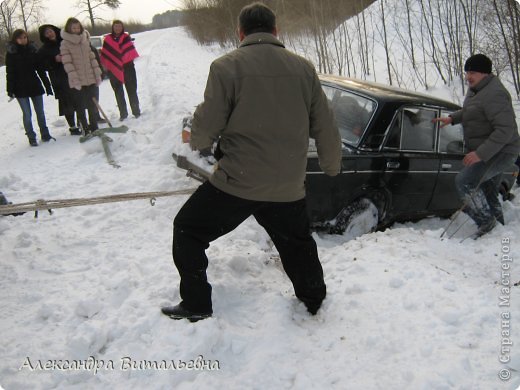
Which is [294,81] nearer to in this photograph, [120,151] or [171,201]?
[171,201]

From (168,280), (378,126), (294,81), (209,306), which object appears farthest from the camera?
(378,126)

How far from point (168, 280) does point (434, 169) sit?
327 centimetres

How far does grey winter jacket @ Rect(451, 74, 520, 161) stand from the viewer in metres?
4.04

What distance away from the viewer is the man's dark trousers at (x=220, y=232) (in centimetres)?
250

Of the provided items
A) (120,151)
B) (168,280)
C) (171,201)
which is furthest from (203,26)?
(168,280)

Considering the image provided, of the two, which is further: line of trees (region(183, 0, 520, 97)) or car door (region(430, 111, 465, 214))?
line of trees (region(183, 0, 520, 97))

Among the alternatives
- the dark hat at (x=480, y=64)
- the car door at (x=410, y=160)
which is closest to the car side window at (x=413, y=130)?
the car door at (x=410, y=160)

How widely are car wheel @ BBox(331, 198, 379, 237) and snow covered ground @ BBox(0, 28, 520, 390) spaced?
0.17 m

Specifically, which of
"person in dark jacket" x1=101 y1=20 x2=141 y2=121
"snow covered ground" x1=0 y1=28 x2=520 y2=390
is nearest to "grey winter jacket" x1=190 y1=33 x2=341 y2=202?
"snow covered ground" x1=0 y1=28 x2=520 y2=390

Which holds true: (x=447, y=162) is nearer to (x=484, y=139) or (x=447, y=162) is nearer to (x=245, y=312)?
(x=484, y=139)

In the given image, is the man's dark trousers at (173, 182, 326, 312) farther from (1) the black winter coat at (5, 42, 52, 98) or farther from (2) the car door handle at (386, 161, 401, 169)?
(1) the black winter coat at (5, 42, 52, 98)

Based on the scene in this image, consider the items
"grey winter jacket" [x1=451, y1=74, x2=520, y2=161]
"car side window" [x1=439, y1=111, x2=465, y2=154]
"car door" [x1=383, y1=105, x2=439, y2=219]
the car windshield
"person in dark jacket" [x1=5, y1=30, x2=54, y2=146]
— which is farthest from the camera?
"person in dark jacket" [x1=5, y1=30, x2=54, y2=146]

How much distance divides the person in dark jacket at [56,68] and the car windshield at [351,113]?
191 inches

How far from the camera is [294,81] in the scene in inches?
91.5
